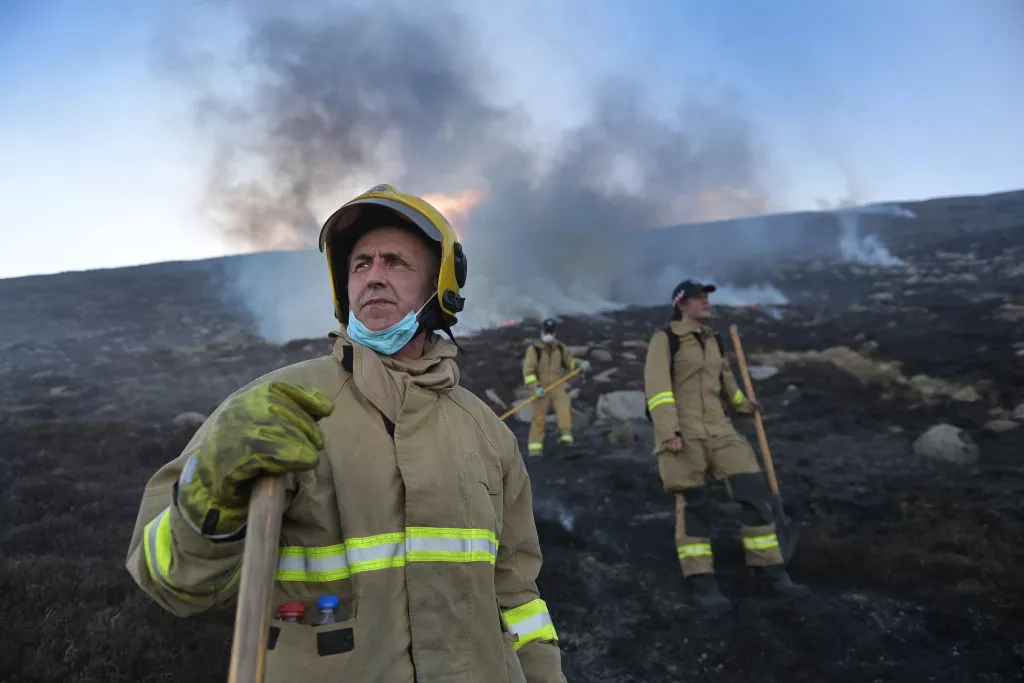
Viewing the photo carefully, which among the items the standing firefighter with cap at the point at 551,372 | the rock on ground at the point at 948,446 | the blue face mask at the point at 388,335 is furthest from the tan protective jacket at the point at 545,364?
the blue face mask at the point at 388,335

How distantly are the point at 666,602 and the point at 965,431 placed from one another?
318 inches

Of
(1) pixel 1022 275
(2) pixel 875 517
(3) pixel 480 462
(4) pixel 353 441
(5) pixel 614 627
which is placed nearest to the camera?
(4) pixel 353 441

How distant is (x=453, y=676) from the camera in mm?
1502

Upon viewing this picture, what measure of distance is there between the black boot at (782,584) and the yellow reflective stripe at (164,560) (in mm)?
5239

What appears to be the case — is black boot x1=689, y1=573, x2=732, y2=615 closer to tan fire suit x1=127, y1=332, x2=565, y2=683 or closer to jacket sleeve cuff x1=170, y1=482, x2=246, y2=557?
tan fire suit x1=127, y1=332, x2=565, y2=683

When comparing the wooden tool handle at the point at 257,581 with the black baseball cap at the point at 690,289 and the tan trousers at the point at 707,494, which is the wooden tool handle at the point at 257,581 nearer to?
the tan trousers at the point at 707,494

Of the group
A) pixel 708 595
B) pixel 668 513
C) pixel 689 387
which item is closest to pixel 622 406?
pixel 668 513

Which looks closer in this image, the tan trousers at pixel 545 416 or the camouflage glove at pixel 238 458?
the camouflage glove at pixel 238 458

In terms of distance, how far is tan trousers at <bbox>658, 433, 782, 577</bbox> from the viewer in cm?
529

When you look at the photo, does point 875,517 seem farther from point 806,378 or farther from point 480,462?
point 806,378

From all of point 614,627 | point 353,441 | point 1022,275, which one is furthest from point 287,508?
point 1022,275

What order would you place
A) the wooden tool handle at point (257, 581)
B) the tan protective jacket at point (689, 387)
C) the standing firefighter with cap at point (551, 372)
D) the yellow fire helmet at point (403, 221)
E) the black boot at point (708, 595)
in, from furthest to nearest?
the standing firefighter with cap at point (551, 372), the tan protective jacket at point (689, 387), the black boot at point (708, 595), the yellow fire helmet at point (403, 221), the wooden tool handle at point (257, 581)

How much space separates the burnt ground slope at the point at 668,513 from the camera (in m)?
4.45

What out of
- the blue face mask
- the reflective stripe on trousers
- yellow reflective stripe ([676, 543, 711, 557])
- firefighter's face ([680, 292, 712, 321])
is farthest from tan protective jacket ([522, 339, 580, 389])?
the reflective stripe on trousers
